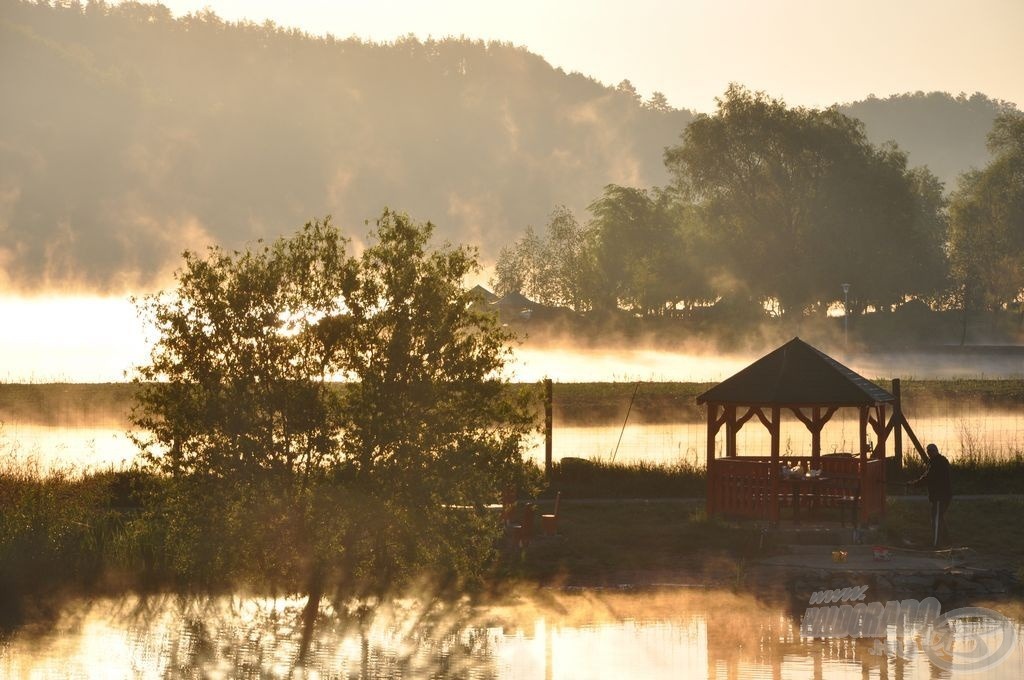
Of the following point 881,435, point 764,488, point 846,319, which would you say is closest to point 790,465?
point 764,488

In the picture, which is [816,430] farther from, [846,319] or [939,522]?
[846,319]

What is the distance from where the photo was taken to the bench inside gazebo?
32.6 metres

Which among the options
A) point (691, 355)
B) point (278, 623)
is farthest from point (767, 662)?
point (691, 355)

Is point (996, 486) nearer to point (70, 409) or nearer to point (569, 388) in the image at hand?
point (569, 388)

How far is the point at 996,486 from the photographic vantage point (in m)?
38.9

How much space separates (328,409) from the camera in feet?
85.0

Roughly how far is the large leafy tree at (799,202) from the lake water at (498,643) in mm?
89274

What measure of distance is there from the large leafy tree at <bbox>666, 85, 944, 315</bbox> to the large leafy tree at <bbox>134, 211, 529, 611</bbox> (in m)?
90.8

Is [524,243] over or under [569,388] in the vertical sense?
over

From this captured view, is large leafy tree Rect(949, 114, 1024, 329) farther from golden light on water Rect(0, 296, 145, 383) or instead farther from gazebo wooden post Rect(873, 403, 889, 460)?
gazebo wooden post Rect(873, 403, 889, 460)

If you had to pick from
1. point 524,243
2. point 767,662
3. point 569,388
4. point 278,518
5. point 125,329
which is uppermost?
point 524,243

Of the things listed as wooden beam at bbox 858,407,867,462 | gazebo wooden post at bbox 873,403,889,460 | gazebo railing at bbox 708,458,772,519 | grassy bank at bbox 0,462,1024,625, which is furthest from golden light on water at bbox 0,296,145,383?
wooden beam at bbox 858,407,867,462

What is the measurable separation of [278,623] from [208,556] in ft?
5.27

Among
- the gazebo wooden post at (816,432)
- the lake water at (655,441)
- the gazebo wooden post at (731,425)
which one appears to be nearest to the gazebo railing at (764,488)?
the gazebo wooden post at (731,425)
